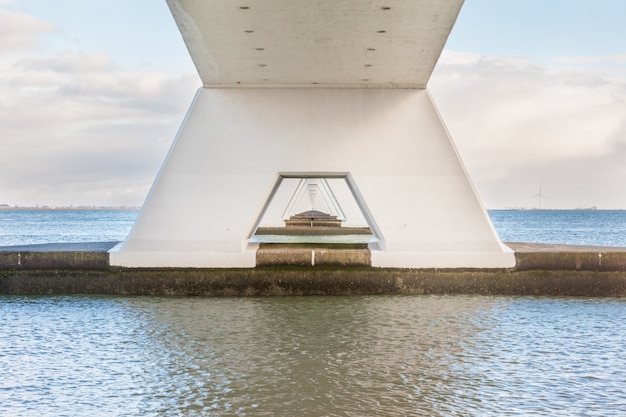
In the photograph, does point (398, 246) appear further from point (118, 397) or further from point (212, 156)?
point (118, 397)

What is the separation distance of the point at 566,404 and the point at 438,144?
938 centimetres

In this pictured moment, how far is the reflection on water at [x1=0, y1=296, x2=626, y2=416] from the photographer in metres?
7.70

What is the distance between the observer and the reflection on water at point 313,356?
303 inches

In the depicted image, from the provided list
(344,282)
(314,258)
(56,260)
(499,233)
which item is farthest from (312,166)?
(499,233)

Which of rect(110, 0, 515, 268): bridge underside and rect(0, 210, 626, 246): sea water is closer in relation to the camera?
rect(110, 0, 515, 268): bridge underside

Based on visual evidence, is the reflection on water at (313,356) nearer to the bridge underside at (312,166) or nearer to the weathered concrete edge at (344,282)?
the weathered concrete edge at (344,282)

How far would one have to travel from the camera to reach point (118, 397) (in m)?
7.89

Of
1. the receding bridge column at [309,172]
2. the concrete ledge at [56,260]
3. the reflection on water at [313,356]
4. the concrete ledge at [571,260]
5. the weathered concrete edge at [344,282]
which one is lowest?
the reflection on water at [313,356]

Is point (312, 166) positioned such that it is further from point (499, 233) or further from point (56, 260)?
point (499, 233)

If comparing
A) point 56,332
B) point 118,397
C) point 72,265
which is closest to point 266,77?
point 72,265

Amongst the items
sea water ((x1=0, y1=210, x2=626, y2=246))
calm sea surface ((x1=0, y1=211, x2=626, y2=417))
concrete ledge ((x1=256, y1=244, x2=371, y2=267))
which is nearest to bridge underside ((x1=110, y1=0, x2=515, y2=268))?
concrete ledge ((x1=256, y1=244, x2=371, y2=267))

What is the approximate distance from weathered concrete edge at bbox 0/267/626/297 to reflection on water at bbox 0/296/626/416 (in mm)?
457

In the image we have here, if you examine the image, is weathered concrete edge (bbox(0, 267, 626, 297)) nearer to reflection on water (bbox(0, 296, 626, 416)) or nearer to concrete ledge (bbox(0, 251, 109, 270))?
concrete ledge (bbox(0, 251, 109, 270))

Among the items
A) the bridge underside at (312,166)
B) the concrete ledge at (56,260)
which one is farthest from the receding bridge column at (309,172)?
the concrete ledge at (56,260)
